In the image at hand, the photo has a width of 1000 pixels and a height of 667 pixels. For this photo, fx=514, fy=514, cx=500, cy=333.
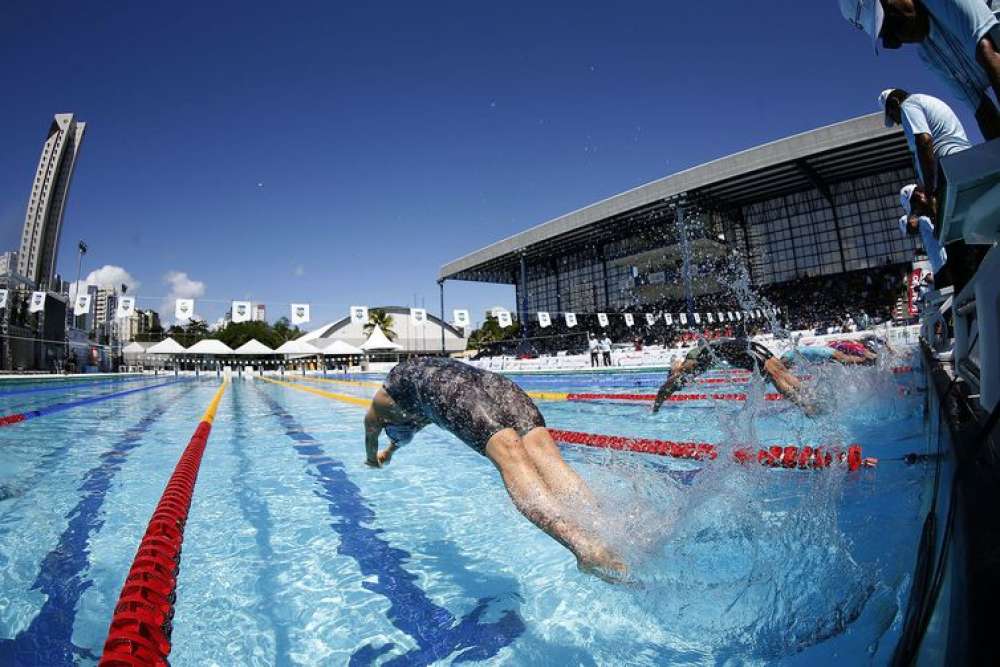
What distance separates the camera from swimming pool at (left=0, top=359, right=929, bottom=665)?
1.67 meters

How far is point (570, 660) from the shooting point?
1661mm

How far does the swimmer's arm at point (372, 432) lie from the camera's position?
2.61 metres

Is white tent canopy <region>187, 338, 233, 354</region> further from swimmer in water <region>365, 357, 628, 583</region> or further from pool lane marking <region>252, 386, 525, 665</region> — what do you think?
swimmer in water <region>365, 357, 628, 583</region>

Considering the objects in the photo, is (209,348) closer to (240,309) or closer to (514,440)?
(240,309)

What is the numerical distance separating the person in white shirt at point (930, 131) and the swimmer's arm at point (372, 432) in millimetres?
3341

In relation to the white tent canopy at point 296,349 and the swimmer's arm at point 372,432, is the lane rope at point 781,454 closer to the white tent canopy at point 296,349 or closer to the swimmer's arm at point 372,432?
the swimmer's arm at point 372,432

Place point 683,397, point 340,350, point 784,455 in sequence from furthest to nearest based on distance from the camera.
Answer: point 340,350 < point 683,397 < point 784,455

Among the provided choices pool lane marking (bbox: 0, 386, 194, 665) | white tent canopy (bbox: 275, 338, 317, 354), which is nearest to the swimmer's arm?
pool lane marking (bbox: 0, 386, 194, 665)

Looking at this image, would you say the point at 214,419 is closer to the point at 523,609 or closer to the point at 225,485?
the point at 225,485

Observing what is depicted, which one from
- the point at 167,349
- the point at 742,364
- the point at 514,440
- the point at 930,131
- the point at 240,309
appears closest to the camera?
the point at 514,440

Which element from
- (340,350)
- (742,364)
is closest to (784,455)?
(742,364)

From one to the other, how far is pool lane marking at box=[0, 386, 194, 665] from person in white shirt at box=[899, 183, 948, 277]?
453cm

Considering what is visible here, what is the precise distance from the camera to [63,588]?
7.21 feet

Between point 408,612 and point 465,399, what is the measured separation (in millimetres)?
885
